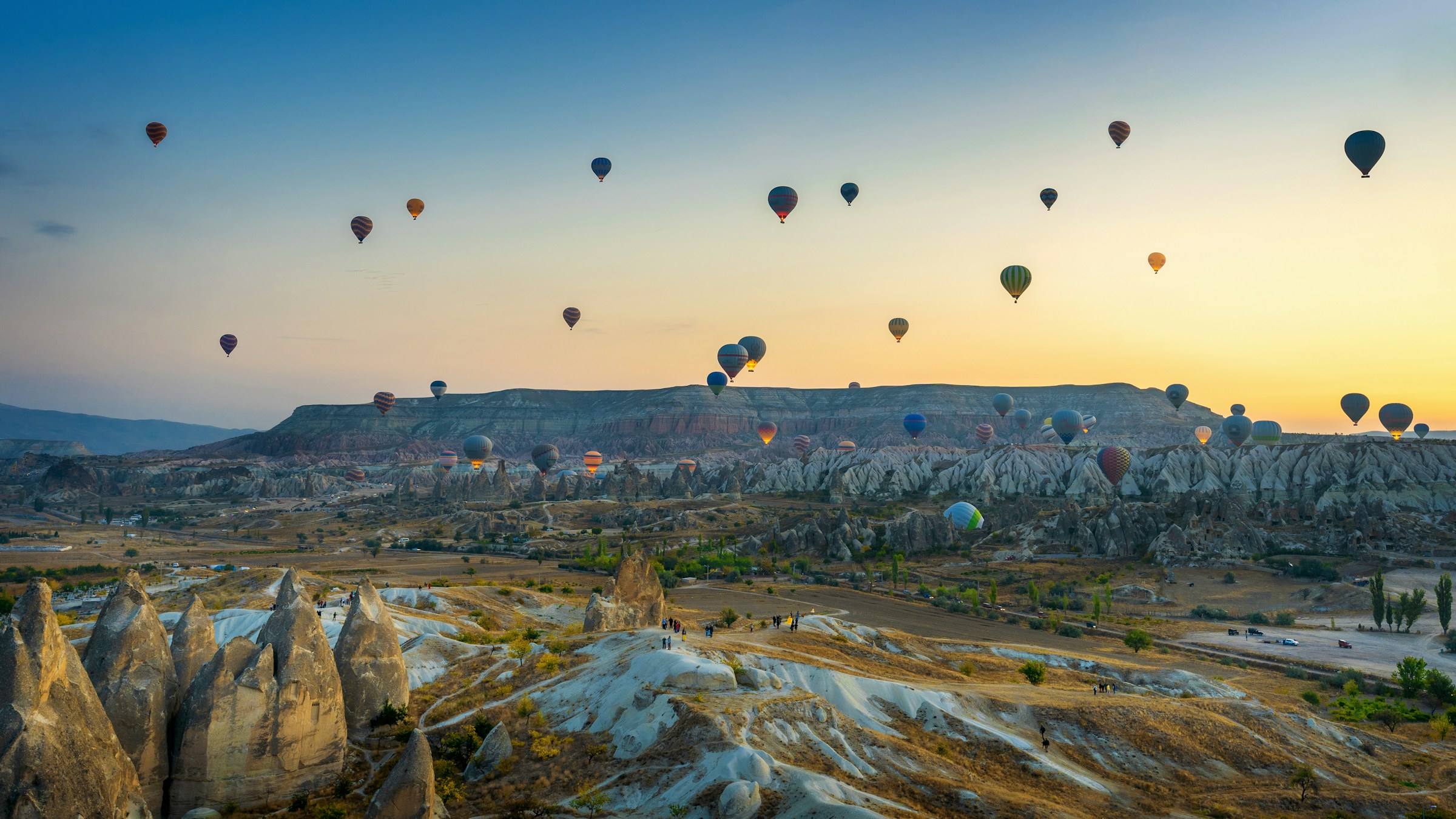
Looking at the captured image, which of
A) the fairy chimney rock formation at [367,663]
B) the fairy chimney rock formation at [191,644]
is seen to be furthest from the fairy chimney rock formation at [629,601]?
the fairy chimney rock formation at [191,644]

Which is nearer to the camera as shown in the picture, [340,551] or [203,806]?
[203,806]

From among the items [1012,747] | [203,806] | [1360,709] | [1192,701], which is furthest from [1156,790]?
[203,806]

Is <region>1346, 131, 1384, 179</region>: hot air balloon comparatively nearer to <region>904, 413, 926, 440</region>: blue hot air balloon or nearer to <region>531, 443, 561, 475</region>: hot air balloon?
<region>904, 413, 926, 440</region>: blue hot air balloon

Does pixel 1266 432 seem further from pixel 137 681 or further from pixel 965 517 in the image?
pixel 137 681


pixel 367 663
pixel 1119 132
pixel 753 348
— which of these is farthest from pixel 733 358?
pixel 367 663

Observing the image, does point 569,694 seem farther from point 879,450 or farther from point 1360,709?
point 879,450

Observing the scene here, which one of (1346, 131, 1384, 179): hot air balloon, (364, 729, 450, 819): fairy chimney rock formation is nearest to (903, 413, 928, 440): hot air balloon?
(1346, 131, 1384, 179): hot air balloon
